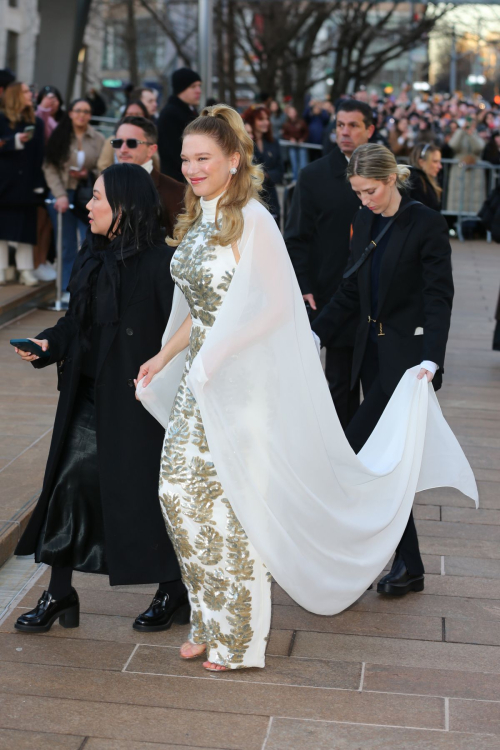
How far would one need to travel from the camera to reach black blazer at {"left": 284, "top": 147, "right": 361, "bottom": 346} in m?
6.36

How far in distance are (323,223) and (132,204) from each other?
229cm

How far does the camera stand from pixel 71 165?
36.4 feet

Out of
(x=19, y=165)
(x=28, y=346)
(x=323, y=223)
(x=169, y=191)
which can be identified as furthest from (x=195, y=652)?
(x=19, y=165)

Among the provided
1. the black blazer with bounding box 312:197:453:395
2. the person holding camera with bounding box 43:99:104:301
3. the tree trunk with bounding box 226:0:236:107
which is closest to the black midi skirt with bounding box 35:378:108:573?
the black blazer with bounding box 312:197:453:395

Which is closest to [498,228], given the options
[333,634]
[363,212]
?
[363,212]

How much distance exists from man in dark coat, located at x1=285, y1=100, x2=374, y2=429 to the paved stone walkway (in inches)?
66.8

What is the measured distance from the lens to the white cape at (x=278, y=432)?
3.90 meters

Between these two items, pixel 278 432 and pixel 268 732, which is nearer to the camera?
pixel 268 732

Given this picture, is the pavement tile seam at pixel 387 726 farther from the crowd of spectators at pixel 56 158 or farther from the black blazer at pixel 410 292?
the crowd of spectators at pixel 56 158

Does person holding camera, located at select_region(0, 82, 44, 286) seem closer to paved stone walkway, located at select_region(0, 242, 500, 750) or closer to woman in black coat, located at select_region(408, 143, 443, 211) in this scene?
woman in black coat, located at select_region(408, 143, 443, 211)

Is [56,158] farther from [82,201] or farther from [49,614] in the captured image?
[49,614]

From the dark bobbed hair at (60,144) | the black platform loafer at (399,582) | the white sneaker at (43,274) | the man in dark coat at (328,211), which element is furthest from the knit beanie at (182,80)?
the black platform loafer at (399,582)

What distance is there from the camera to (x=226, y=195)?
13.1 feet

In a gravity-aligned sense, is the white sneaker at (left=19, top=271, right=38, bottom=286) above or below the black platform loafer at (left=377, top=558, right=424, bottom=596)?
above
